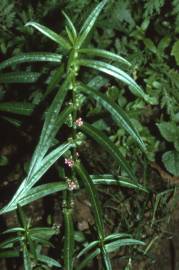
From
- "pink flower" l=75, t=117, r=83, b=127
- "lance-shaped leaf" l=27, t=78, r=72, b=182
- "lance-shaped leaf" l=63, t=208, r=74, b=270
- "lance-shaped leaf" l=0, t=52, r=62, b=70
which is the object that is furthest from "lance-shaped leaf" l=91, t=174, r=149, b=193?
"lance-shaped leaf" l=0, t=52, r=62, b=70

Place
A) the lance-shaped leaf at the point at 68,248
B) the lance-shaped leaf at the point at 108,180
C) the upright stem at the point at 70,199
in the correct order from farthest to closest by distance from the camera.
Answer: the lance-shaped leaf at the point at 108,180 → the lance-shaped leaf at the point at 68,248 → the upright stem at the point at 70,199

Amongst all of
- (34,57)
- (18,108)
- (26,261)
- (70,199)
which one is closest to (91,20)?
(34,57)

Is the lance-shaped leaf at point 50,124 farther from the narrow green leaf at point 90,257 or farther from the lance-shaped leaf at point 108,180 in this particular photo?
the narrow green leaf at point 90,257

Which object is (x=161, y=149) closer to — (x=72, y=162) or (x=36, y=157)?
(x=72, y=162)

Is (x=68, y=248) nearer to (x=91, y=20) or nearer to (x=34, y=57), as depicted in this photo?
(x=34, y=57)

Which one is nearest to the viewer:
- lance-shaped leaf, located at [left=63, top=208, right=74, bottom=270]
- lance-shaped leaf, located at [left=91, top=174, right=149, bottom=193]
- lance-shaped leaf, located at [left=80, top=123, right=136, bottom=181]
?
lance-shaped leaf, located at [left=80, top=123, right=136, bottom=181]

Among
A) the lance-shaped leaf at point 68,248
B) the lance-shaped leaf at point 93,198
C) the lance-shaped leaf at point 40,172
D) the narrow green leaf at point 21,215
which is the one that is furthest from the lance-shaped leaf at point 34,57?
the lance-shaped leaf at point 68,248

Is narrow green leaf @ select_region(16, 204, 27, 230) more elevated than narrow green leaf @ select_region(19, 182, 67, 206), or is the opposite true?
narrow green leaf @ select_region(19, 182, 67, 206)

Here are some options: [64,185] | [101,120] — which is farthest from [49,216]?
[64,185]

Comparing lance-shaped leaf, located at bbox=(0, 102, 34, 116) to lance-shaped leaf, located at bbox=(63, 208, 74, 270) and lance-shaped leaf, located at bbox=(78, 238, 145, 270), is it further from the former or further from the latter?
lance-shaped leaf, located at bbox=(78, 238, 145, 270)

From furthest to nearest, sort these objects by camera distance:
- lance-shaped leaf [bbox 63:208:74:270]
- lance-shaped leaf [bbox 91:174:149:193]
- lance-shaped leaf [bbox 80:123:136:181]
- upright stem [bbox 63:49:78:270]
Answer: lance-shaped leaf [bbox 91:174:149:193]
lance-shaped leaf [bbox 63:208:74:270]
lance-shaped leaf [bbox 80:123:136:181]
upright stem [bbox 63:49:78:270]

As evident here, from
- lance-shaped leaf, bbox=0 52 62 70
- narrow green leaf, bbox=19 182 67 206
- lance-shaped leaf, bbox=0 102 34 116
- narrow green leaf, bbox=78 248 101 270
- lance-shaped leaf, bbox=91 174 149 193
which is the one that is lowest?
narrow green leaf, bbox=78 248 101 270
